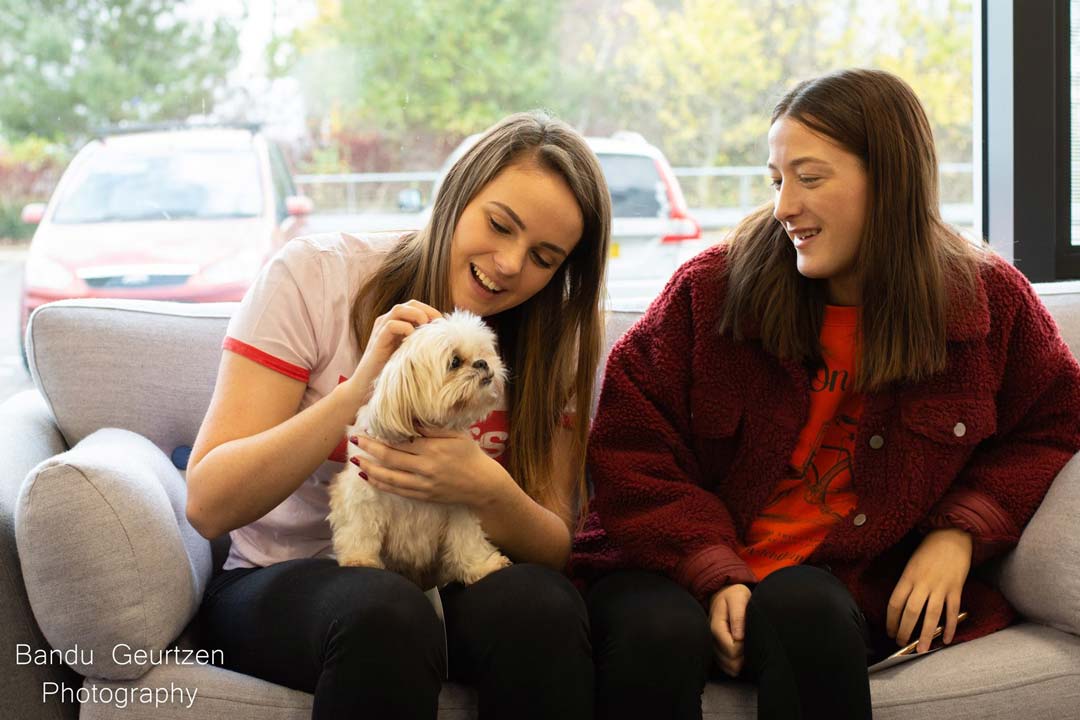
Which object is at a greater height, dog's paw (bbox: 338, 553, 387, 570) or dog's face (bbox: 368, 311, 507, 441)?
dog's face (bbox: 368, 311, 507, 441)

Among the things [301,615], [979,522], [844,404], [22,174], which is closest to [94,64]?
[22,174]

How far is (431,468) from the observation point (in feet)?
4.59

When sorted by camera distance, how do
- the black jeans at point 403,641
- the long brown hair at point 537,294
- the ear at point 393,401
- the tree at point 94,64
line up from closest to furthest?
the black jeans at point 403,641, the ear at point 393,401, the long brown hair at point 537,294, the tree at point 94,64

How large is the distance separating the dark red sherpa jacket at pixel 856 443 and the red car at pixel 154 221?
1405mm

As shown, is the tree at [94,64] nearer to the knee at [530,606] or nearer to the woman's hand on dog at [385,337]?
the woman's hand on dog at [385,337]

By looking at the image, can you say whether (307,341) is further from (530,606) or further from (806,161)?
(806,161)

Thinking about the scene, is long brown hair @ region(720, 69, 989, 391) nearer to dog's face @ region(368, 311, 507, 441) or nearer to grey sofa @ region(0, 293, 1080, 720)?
grey sofa @ region(0, 293, 1080, 720)

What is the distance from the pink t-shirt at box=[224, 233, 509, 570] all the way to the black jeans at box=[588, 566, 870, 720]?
43cm

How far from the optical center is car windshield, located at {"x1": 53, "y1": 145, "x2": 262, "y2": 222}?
2.65 meters

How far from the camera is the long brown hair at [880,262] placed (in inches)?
61.9

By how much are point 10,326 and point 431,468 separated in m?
1.86

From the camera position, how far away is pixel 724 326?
64.6 inches

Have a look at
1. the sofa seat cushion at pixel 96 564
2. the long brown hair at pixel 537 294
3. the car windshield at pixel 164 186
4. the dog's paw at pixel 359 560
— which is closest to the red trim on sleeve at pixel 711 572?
the long brown hair at pixel 537 294

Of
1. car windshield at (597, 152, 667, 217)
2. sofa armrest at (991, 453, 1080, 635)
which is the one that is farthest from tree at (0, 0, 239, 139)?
sofa armrest at (991, 453, 1080, 635)
